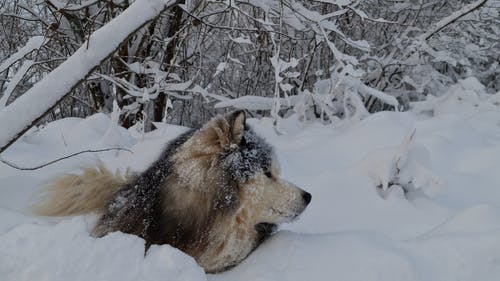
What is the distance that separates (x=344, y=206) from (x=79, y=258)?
8.36ft

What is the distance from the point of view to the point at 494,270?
1936 millimetres

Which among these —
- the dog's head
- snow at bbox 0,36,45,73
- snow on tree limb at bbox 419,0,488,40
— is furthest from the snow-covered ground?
snow on tree limb at bbox 419,0,488,40

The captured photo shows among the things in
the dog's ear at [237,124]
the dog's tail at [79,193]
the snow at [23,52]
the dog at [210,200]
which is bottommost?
the dog's tail at [79,193]

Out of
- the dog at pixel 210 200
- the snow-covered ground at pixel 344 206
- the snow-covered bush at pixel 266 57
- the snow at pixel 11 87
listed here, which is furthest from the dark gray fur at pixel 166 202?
the snow-covered bush at pixel 266 57

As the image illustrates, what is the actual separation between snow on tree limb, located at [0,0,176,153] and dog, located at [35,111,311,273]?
83cm

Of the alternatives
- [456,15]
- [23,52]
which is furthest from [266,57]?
[23,52]

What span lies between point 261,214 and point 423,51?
6.22 m

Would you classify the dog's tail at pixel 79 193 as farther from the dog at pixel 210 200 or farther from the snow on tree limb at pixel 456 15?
the snow on tree limb at pixel 456 15

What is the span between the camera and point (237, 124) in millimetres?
2527

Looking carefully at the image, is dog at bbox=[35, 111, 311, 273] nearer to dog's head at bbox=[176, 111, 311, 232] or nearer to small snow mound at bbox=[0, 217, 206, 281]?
dog's head at bbox=[176, 111, 311, 232]

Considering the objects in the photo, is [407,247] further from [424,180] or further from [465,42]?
[465,42]

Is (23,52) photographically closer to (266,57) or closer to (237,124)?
(237,124)

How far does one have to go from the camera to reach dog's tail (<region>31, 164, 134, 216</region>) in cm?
277

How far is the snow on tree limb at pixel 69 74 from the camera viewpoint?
5.68 ft
